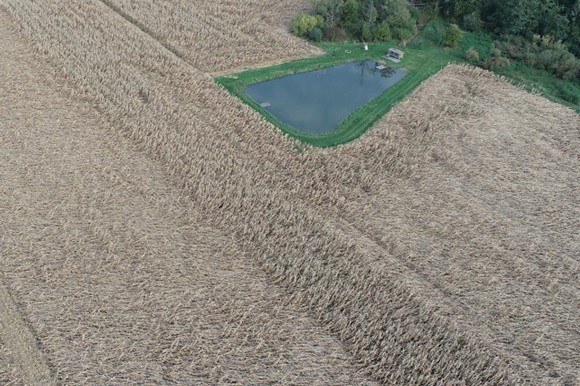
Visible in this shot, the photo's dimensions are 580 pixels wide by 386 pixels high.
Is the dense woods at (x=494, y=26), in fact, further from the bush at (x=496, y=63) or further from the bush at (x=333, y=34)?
the bush at (x=496, y=63)

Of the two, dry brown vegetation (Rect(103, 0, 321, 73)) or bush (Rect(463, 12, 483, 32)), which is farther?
bush (Rect(463, 12, 483, 32))

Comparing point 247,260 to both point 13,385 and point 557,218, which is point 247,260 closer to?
point 13,385

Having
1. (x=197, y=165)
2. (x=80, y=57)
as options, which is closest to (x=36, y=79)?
(x=80, y=57)

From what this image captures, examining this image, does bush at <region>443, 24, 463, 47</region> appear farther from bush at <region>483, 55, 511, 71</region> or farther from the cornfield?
the cornfield

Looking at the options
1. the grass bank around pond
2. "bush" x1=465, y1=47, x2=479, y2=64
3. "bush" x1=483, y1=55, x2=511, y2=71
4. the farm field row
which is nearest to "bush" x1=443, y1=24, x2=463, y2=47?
the grass bank around pond

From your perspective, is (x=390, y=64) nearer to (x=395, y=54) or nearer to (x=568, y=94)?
(x=395, y=54)
